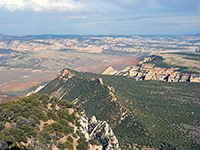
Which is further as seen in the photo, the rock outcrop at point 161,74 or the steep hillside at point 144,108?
the rock outcrop at point 161,74

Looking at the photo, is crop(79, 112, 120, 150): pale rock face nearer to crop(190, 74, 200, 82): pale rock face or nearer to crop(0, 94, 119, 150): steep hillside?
crop(0, 94, 119, 150): steep hillside

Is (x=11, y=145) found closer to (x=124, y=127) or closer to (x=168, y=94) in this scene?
(x=124, y=127)

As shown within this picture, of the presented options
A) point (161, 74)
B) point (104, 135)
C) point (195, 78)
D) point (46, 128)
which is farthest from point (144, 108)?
point (161, 74)

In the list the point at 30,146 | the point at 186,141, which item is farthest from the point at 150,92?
the point at 30,146

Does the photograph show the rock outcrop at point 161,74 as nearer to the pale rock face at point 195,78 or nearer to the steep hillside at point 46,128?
the pale rock face at point 195,78

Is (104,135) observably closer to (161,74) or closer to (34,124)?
(34,124)

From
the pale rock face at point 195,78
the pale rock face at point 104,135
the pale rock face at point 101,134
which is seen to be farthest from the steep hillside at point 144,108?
the pale rock face at point 195,78

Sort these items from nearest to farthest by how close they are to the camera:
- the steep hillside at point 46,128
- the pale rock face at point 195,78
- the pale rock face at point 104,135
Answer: the steep hillside at point 46,128
the pale rock face at point 104,135
the pale rock face at point 195,78
